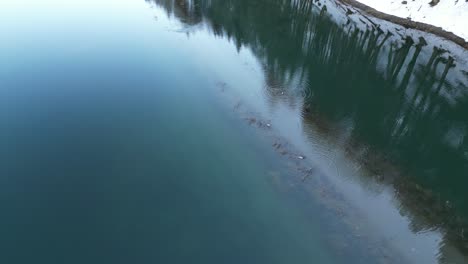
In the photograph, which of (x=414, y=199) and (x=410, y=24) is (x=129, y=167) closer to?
(x=414, y=199)

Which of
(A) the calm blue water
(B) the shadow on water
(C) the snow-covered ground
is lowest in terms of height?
(A) the calm blue water

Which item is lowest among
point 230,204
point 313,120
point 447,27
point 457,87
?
point 230,204

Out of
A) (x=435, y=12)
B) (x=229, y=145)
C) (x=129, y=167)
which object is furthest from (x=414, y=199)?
(x=435, y=12)

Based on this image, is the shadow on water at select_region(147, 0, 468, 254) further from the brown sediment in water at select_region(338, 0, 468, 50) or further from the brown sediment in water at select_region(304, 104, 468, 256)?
the brown sediment in water at select_region(338, 0, 468, 50)

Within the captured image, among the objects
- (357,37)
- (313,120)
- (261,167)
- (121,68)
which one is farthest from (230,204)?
(357,37)

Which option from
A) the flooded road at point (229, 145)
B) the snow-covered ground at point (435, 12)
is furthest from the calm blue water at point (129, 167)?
the snow-covered ground at point (435, 12)

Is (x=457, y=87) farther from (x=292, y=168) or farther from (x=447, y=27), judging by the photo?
(x=292, y=168)

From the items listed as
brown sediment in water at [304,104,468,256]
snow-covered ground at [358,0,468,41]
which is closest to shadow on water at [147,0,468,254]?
brown sediment in water at [304,104,468,256]
